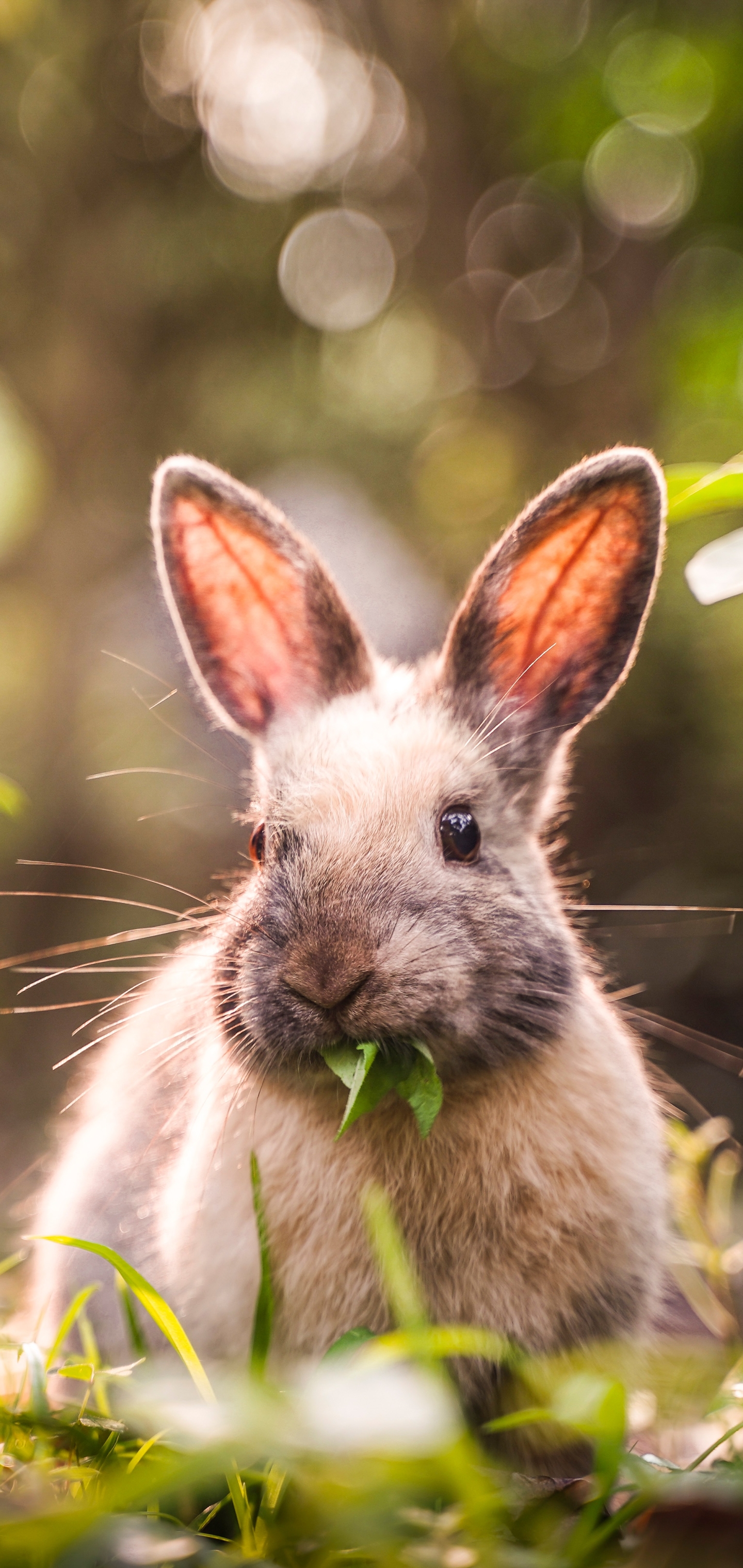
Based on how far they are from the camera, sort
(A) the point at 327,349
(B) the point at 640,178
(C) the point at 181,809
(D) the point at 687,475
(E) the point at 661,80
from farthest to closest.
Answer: (A) the point at 327,349, (B) the point at 640,178, (E) the point at 661,80, (C) the point at 181,809, (D) the point at 687,475

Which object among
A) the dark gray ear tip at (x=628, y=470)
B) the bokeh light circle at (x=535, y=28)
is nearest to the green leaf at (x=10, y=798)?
the dark gray ear tip at (x=628, y=470)

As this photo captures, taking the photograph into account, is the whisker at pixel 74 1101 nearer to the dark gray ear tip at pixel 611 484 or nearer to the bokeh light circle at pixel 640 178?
the dark gray ear tip at pixel 611 484

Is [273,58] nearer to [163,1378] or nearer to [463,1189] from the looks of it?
[463,1189]

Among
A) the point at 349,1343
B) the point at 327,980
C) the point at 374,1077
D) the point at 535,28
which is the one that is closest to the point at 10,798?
the point at 327,980

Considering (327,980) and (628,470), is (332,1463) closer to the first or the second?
(327,980)

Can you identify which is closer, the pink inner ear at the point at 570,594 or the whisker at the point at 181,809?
the pink inner ear at the point at 570,594

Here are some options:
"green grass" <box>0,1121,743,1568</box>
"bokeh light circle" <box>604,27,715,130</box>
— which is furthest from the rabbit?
"bokeh light circle" <box>604,27,715,130</box>
